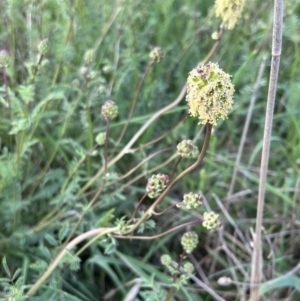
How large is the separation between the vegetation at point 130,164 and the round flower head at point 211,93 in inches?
8.6

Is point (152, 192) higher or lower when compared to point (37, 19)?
lower

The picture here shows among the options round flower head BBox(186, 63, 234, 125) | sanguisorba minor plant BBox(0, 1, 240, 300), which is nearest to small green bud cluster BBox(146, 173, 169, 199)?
sanguisorba minor plant BBox(0, 1, 240, 300)

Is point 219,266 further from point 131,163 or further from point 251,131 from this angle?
point 251,131

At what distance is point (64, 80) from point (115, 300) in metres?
0.64

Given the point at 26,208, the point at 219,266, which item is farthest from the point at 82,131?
the point at 219,266

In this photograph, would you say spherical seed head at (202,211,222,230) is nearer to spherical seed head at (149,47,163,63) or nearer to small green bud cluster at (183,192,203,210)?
small green bud cluster at (183,192,203,210)

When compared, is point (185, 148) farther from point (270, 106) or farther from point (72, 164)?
point (72, 164)

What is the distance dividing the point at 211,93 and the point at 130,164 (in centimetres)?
79

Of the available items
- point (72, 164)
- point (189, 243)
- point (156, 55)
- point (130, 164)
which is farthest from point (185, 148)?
point (130, 164)

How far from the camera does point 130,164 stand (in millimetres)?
1426

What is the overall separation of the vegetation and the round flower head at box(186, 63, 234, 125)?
0.72 feet

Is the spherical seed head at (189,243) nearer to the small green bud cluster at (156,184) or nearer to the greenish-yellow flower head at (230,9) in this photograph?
the small green bud cluster at (156,184)

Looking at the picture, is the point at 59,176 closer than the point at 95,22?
Yes

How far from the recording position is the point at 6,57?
0.97m
